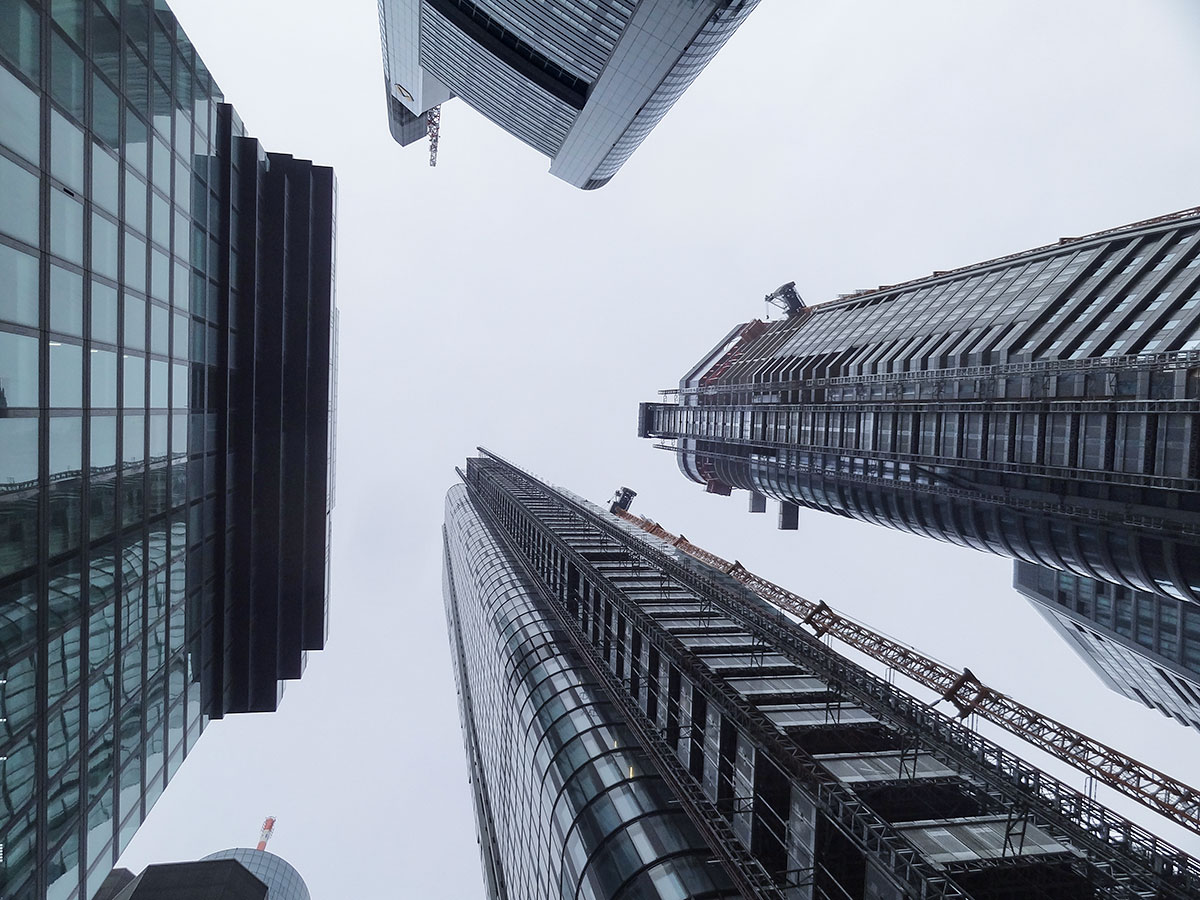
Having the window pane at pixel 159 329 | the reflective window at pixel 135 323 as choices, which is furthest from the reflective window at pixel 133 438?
the window pane at pixel 159 329

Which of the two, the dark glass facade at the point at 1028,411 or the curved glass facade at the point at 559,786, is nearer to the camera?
the curved glass facade at the point at 559,786

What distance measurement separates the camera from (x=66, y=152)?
1478 cm

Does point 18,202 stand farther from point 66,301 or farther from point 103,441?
point 103,441

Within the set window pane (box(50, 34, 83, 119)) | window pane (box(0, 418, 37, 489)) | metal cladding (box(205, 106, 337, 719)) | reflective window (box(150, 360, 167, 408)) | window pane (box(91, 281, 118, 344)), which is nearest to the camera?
window pane (box(0, 418, 37, 489))

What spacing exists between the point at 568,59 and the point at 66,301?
304ft

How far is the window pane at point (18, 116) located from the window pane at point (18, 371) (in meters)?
3.64

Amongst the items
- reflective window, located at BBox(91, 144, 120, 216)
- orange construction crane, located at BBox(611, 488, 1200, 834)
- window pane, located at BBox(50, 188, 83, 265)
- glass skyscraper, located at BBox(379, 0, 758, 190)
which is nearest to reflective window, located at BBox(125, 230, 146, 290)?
reflective window, located at BBox(91, 144, 120, 216)

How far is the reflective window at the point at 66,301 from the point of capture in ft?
47.8

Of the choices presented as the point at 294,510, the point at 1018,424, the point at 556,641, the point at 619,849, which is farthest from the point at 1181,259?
the point at 294,510

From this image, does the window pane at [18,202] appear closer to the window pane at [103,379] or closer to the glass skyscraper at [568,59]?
the window pane at [103,379]

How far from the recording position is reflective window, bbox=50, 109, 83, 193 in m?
14.3

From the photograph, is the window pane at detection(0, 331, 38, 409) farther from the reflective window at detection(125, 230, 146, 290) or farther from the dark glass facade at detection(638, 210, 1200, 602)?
the dark glass facade at detection(638, 210, 1200, 602)

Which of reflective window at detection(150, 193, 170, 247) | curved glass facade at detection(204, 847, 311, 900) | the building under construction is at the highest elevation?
reflective window at detection(150, 193, 170, 247)

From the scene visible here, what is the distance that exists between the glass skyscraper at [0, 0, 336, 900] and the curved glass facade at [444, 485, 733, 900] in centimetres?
1381
